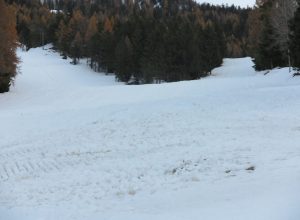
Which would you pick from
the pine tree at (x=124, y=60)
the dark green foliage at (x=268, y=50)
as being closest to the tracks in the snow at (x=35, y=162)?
the dark green foliage at (x=268, y=50)

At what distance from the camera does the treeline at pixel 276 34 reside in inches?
1509

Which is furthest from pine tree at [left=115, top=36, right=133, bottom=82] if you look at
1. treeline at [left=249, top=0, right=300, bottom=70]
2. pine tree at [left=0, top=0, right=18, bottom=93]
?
pine tree at [left=0, top=0, right=18, bottom=93]

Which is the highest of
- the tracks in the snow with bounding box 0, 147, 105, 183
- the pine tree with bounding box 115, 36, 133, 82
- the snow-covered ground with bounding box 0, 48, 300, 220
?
the pine tree with bounding box 115, 36, 133, 82

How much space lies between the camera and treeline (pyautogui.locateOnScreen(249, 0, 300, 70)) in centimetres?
3834

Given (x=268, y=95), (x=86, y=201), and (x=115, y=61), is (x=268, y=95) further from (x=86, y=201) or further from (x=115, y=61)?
(x=115, y=61)

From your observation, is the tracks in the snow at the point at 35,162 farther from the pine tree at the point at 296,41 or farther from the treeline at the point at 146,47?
the treeline at the point at 146,47

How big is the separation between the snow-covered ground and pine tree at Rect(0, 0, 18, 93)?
10.7 m

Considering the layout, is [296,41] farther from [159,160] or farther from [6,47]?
[159,160]

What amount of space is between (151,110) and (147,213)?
16.0m

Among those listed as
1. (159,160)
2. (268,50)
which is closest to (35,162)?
(159,160)

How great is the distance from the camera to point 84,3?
18588 centimetres

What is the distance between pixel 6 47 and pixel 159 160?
28.4 metres

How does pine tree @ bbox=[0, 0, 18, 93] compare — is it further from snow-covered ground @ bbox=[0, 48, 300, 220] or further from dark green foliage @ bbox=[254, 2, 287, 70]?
dark green foliage @ bbox=[254, 2, 287, 70]

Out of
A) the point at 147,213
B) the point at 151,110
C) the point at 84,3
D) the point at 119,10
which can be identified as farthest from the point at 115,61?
the point at 84,3
